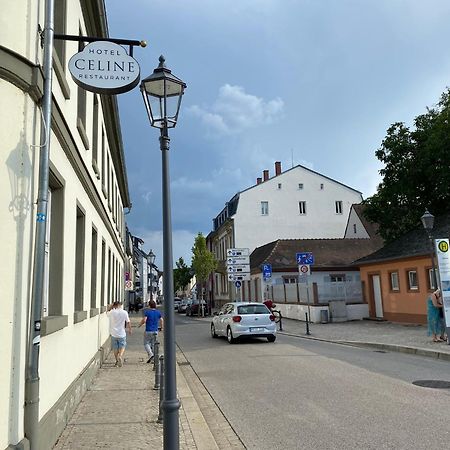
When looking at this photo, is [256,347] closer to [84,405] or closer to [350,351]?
[350,351]

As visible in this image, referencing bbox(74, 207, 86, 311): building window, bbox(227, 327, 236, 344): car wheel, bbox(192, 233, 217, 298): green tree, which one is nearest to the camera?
bbox(74, 207, 86, 311): building window

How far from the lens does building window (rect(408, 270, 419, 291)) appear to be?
73.7 feet

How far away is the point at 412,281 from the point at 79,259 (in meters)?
17.7

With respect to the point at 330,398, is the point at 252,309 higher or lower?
higher

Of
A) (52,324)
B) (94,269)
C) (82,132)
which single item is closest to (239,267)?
(94,269)

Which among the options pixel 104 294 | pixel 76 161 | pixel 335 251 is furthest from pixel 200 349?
pixel 335 251

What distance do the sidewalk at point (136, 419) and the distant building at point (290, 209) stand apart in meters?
37.1

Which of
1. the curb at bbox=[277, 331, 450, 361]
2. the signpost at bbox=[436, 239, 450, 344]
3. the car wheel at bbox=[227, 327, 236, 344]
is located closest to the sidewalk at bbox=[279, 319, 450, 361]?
the curb at bbox=[277, 331, 450, 361]

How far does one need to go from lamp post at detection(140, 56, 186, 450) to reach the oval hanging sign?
0.83 metres

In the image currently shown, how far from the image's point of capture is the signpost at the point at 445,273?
1428 cm

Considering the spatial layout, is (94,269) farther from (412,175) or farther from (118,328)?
(412,175)

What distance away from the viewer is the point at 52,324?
238 inches

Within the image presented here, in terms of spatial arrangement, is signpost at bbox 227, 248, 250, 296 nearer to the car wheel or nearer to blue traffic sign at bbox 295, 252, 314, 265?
blue traffic sign at bbox 295, 252, 314, 265

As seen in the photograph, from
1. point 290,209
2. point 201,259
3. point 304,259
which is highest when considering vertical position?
point 290,209
